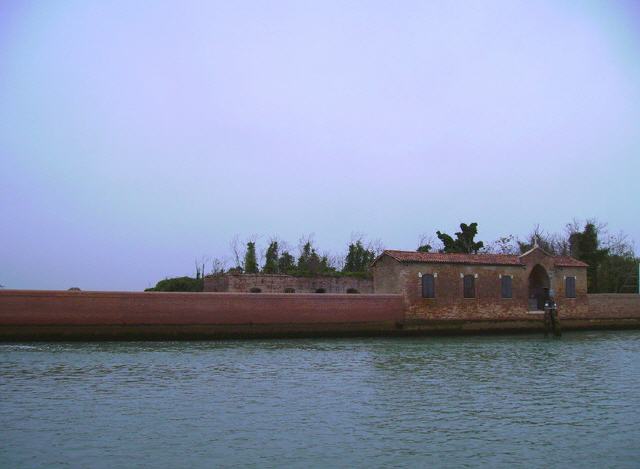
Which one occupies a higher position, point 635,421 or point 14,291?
point 14,291

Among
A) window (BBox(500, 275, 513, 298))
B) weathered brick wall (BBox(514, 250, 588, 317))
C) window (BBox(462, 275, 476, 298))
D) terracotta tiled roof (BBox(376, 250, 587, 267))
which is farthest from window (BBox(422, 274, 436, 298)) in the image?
weathered brick wall (BBox(514, 250, 588, 317))

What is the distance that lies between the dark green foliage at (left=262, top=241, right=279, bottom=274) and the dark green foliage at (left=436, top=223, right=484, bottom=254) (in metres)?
12.6

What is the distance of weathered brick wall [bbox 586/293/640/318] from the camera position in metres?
38.0

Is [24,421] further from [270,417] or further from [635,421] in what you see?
[635,421]

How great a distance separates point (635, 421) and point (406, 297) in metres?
21.5

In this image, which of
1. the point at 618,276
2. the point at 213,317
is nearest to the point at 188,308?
the point at 213,317

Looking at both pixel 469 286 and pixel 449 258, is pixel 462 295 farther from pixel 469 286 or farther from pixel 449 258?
pixel 449 258

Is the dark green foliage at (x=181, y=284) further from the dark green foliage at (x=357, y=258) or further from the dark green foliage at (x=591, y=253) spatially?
the dark green foliage at (x=591, y=253)

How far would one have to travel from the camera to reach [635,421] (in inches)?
454

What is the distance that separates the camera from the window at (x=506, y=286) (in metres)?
35.4

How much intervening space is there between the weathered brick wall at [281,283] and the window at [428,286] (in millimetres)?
7215

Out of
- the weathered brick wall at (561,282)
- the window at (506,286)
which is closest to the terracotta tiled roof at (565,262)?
the weathered brick wall at (561,282)

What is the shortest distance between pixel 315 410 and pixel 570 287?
1145 inches

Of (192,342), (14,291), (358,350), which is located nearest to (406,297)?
(358,350)
